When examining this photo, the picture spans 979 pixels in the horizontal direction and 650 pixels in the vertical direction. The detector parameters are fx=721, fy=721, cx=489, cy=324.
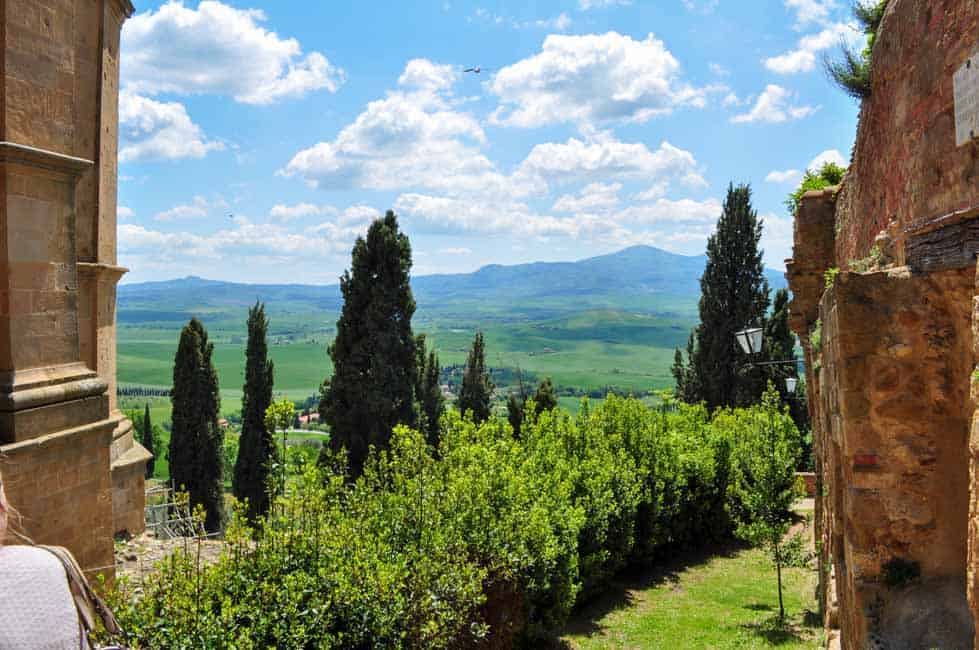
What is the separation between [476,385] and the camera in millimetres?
36250

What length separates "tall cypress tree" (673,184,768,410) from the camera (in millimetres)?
31062

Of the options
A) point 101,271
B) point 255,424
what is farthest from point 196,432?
point 101,271

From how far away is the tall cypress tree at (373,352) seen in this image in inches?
993

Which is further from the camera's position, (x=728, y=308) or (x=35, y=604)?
(x=728, y=308)

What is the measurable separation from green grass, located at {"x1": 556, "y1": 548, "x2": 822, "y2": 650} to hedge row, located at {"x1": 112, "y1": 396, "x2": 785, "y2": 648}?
2.63ft

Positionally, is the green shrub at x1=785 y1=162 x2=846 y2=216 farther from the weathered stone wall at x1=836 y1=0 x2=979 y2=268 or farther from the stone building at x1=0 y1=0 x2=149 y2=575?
the stone building at x1=0 y1=0 x2=149 y2=575

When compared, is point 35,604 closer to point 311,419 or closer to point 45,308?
point 45,308

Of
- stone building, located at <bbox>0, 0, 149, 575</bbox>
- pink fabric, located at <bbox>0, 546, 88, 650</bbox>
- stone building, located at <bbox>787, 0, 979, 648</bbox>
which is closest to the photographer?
pink fabric, located at <bbox>0, 546, 88, 650</bbox>

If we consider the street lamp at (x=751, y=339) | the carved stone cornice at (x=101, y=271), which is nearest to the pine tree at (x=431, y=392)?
the carved stone cornice at (x=101, y=271)

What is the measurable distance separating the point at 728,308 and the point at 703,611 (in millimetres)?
19840

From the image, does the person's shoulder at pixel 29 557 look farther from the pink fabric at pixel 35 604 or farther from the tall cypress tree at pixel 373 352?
the tall cypress tree at pixel 373 352

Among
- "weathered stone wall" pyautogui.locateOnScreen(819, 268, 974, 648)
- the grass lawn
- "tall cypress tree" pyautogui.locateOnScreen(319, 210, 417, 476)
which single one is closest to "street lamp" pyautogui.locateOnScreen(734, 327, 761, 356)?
the grass lawn

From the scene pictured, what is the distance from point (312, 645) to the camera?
21.9 feet

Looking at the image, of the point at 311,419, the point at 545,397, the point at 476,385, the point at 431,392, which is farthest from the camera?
the point at 311,419
